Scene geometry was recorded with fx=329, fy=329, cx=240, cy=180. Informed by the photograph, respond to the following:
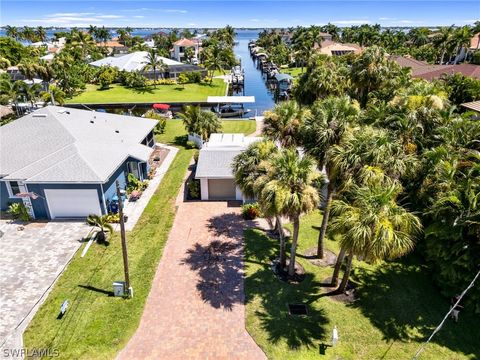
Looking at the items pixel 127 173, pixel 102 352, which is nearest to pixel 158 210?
pixel 127 173

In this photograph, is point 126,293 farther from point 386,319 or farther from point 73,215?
point 386,319

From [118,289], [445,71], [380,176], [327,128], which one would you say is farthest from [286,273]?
[445,71]

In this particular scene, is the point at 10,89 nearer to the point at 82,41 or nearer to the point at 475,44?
the point at 82,41

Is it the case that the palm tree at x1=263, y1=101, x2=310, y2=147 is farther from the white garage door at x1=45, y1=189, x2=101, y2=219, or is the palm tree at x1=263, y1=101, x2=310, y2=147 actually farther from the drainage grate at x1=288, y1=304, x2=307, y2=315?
the white garage door at x1=45, y1=189, x2=101, y2=219

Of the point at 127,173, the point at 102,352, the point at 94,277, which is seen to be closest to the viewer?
the point at 102,352

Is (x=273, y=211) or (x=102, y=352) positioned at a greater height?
(x=273, y=211)

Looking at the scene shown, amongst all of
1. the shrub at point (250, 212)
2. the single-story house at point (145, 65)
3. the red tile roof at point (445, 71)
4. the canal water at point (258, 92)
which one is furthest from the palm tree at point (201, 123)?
the single-story house at point (145, 65)
